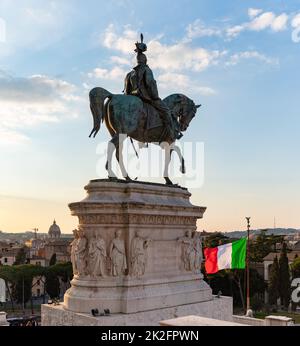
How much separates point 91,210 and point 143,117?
4.08 m

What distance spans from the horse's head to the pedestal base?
22.6ft

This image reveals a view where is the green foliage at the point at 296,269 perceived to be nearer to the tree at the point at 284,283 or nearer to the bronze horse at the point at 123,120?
the tree at the point at 284,283

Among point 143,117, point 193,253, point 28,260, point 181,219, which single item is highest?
point 143,117

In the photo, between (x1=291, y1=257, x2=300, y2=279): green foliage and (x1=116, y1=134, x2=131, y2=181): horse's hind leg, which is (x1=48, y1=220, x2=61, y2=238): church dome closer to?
(x1=291, y1=257, x2=300, y2=279): green foliage

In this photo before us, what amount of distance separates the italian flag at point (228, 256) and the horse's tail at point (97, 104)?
34.4 feet

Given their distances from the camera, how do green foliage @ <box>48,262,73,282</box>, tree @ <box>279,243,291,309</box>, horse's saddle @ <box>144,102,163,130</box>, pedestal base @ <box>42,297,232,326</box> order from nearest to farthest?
1. pedestal base @ <box>42,297,232,326</box>
2. horse's saddle @ <box>144,102,163,130</box>
3. tree @ <box>279,243,291,309</box>
4. green foliage @ <box>48,262,73,282</box>

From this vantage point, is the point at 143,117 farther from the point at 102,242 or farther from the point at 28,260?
the point at 28,260

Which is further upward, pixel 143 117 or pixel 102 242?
pixel 143 117

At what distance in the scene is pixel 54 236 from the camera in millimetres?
143875

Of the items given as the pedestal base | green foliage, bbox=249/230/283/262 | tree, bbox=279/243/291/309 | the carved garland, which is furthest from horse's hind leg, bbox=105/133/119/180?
green foliage, bbox=249/230/283/262

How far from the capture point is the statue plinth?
14.3 meters

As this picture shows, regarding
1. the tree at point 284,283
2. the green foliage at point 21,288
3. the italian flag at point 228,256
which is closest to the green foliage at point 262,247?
the tree at point 284,283
